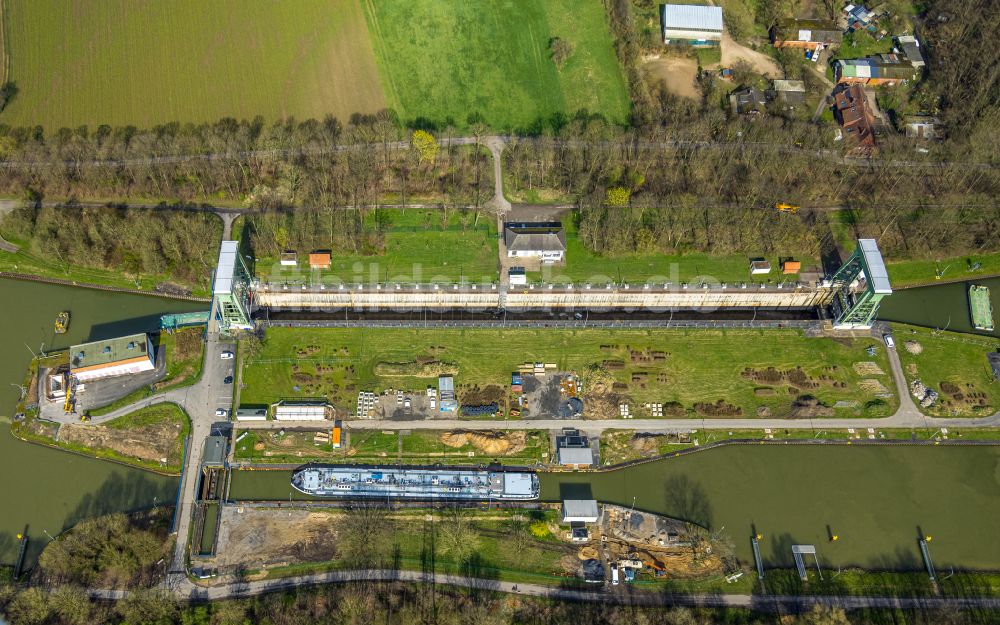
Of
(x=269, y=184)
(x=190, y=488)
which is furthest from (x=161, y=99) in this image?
(x=190, y=488)

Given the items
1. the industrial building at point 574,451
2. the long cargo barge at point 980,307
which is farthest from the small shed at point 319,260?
the long cargo barge at point 980,307

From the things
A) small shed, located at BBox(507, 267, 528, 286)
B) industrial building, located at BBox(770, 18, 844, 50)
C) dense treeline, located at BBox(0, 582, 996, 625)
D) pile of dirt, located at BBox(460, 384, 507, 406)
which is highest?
industrial building, located at BBox(770, 18, 844, 50)

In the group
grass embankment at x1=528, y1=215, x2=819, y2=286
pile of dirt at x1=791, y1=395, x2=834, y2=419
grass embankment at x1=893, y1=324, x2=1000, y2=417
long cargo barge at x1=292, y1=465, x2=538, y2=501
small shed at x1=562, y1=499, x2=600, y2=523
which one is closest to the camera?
small shed at x1=562, y1=499, x2=600, y2=523

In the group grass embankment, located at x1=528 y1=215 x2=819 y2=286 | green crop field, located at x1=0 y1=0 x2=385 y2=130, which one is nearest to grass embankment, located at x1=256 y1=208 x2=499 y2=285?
grass embankment, located at x1=528 y1=215 x2=819 y2=286

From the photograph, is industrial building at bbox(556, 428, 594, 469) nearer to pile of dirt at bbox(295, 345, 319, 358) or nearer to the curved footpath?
the curved footpath

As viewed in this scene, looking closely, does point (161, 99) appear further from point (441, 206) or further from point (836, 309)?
point (836, 309)

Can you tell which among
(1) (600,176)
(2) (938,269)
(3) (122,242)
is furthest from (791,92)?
(3) (122,242)
